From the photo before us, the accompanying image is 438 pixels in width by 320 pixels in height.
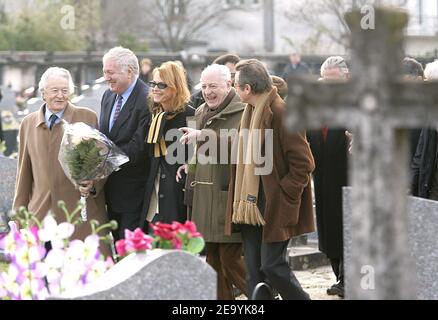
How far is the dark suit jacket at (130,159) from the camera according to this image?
929 cm

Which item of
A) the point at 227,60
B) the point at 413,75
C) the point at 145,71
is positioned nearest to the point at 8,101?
the point at 145,71

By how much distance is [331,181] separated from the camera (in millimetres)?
9680

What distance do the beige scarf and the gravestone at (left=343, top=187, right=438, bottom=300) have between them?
4.10ft

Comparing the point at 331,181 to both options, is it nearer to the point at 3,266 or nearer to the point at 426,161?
the point at 426,161

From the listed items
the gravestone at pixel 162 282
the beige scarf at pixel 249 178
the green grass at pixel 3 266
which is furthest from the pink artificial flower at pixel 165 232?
the green grass at pixel 3 266

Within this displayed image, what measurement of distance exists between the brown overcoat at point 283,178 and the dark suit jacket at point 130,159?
128 cm

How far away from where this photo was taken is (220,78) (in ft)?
29.1

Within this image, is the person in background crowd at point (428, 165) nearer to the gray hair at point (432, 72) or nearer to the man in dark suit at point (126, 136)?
the gray hair at point (432, 72)

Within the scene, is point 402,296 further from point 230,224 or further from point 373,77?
point 230,224

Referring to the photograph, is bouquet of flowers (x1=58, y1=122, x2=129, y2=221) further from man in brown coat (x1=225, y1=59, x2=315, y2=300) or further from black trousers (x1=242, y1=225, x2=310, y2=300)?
black trousers (x1=242, y1=225, x2=310, y2=300)

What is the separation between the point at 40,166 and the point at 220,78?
1515 mm

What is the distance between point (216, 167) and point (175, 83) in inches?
31.1
